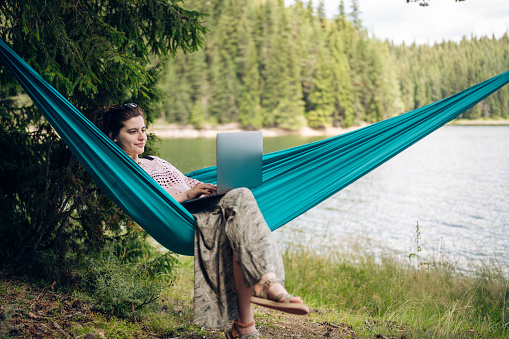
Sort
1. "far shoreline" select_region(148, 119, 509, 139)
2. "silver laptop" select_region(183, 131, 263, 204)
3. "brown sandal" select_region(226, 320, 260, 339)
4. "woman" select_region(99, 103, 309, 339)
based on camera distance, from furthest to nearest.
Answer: "far shoreline" select_region(148, 119, 509, 139) → "silver laptop" select_region(183, 131, 263, 204) → "brown sandal" select_region(226, 320, 260, 339) → "woman" select_region(99, 103, 309, 339)

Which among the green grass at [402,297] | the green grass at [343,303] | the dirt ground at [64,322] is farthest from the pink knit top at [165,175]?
the green grass at [402,297]

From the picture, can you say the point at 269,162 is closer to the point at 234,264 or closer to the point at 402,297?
the point at 234,264

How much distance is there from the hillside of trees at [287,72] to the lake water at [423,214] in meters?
16.3

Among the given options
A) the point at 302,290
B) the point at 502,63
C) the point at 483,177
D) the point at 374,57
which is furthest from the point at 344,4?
the point at 302,290

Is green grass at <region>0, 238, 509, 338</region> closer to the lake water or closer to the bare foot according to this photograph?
the lake water

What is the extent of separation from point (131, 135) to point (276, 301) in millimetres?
1020

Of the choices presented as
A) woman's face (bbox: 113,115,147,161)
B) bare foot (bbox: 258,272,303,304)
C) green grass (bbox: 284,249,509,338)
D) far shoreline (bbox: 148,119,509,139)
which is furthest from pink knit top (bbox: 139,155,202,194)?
far shoreline (bbox: 148,119,509,139)

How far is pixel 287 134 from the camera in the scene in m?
30.0

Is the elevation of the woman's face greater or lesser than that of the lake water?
greater

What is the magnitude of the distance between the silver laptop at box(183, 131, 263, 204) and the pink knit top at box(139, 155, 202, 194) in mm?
256

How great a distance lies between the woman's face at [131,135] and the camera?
6.45 ft

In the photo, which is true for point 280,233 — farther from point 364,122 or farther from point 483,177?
point 364,122

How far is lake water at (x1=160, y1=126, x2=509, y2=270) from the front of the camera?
17.0 ft

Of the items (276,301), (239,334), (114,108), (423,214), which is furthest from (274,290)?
(423,214)
